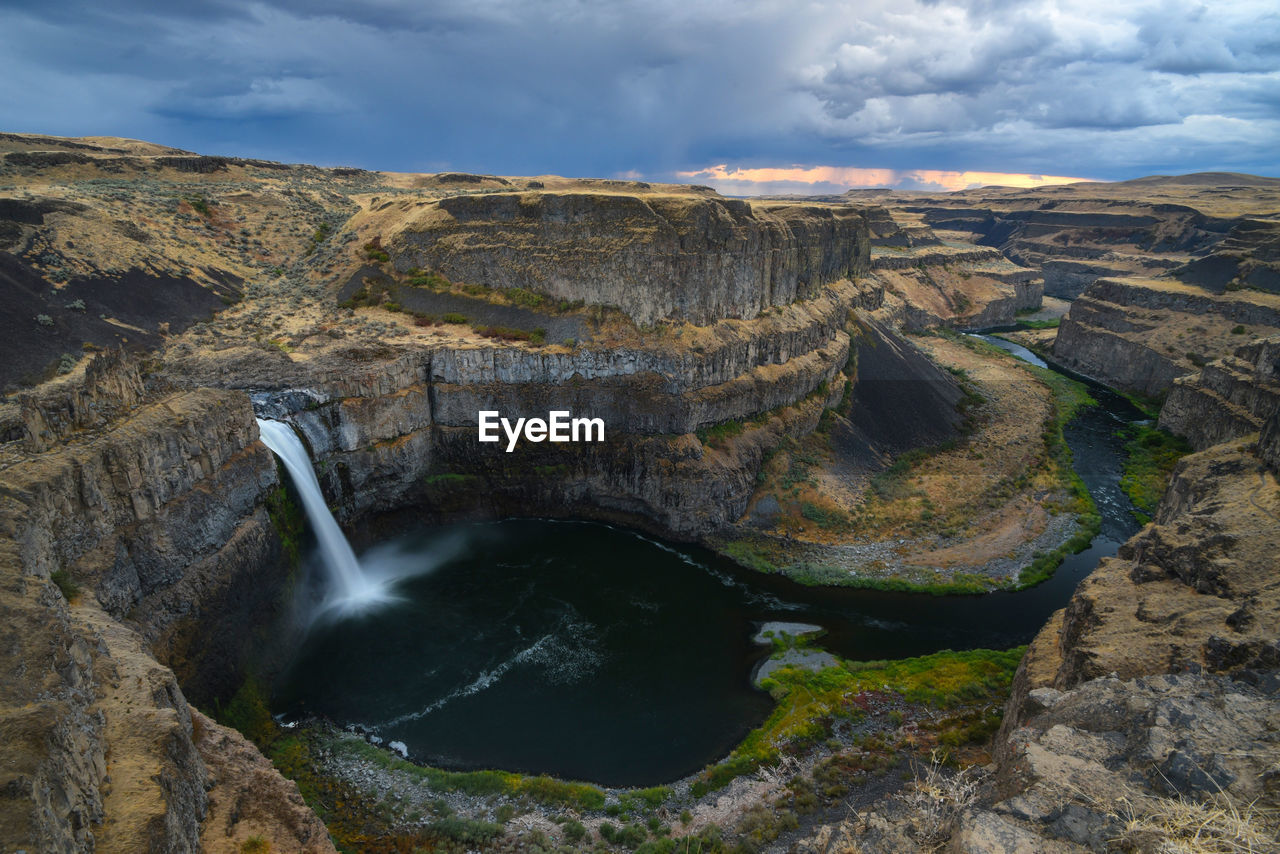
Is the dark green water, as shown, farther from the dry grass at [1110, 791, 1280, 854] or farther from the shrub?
the dry grass at [1110, 791, 1280, 854]

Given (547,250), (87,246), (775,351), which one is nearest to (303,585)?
(547,250)

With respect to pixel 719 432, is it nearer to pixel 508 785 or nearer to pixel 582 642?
pixel 582 642

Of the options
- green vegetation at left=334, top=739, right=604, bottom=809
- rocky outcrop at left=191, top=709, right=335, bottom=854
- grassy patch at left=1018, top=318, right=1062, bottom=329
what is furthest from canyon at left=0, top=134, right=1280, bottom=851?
grassy patch at left=1018, top=318, right=1062, bottom=329

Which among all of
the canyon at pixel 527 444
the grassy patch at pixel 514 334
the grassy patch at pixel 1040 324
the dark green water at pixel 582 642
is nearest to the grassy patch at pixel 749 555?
the canyon at pixel 527 444

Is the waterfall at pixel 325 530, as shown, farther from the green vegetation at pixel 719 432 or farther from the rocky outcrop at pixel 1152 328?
the rocky outcrop at pixel 1152 328

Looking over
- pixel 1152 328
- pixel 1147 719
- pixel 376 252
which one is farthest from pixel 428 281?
pixel 1152 328

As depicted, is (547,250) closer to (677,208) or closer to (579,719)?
(677,208)
